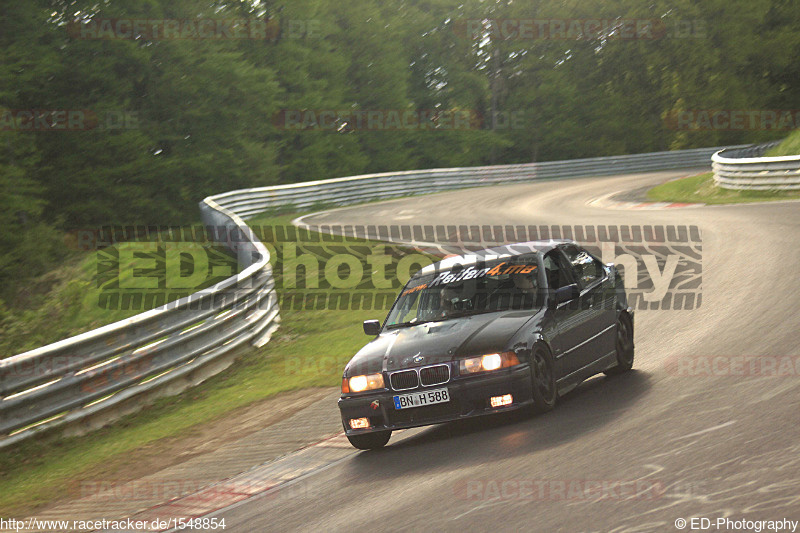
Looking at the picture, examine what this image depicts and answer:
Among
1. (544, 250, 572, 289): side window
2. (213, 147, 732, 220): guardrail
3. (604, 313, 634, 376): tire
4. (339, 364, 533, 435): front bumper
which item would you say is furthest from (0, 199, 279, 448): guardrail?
(213, 147, 732, 220): guardrail

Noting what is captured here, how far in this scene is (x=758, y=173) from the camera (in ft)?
86.6

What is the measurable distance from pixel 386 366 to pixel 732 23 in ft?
225

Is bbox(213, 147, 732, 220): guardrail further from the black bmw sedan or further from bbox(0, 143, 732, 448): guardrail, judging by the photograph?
the black bmw sedan

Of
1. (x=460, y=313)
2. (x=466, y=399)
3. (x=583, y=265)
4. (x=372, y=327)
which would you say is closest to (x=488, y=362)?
(x=466, y=399)

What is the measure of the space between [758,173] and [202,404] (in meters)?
20.2

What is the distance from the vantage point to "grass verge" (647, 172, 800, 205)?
25.5m

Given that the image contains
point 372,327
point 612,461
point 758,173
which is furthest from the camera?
point 758,173

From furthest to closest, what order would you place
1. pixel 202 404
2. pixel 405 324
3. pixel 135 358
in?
pixel 202 404
pixel 135 358
pixel 405 324

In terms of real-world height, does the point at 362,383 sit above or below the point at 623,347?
above

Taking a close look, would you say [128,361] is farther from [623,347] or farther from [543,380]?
[623,347]

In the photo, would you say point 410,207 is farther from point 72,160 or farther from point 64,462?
point 64,462

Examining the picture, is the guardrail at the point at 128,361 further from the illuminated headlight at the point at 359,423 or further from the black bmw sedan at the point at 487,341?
the illuminated headlight at the point at 359,423

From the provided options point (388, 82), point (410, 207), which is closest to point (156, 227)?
point (410, 207)

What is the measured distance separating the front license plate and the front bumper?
1.1 inches
